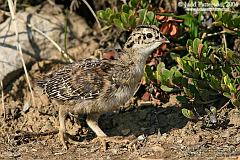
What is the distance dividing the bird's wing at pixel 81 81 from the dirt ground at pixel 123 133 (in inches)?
18.6

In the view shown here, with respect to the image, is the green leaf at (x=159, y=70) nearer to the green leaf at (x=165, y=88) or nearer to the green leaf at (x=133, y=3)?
the green leaf at (x=165, y=88)

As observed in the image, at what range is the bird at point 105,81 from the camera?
5.38 meters

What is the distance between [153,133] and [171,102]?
0.65m

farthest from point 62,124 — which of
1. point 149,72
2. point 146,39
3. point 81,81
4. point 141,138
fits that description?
point 146,39

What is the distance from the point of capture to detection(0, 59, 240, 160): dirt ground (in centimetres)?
527

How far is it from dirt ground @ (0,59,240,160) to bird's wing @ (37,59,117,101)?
18.6 inches

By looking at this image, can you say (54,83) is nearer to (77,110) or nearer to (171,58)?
(77,110)

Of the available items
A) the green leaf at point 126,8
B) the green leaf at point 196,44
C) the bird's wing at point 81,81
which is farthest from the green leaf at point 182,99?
the green leaf at point 126,8

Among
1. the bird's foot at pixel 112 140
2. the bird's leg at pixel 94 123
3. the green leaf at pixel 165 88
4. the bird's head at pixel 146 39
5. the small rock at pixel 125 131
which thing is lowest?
the small rock at pixel 125 131

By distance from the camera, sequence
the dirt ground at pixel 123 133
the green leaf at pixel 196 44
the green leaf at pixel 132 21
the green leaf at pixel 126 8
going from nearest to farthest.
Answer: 1. the dirt ground at pixel 123 133
2. the green leaf at pixel 196 44
3. the green leaf at pixel 132 21
4. the green leaf at pixel 126 8

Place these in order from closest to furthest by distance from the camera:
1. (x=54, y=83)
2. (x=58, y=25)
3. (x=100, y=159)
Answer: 1. (x=100, y=159)
2. (x=54, y=83)
3. (x=58, y=25)

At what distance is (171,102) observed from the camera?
6.30 m

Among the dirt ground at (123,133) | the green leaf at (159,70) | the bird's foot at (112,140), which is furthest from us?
the green leaf at (159,70)

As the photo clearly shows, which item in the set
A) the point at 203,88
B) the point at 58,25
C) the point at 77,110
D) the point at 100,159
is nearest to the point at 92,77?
the point at 77,110
